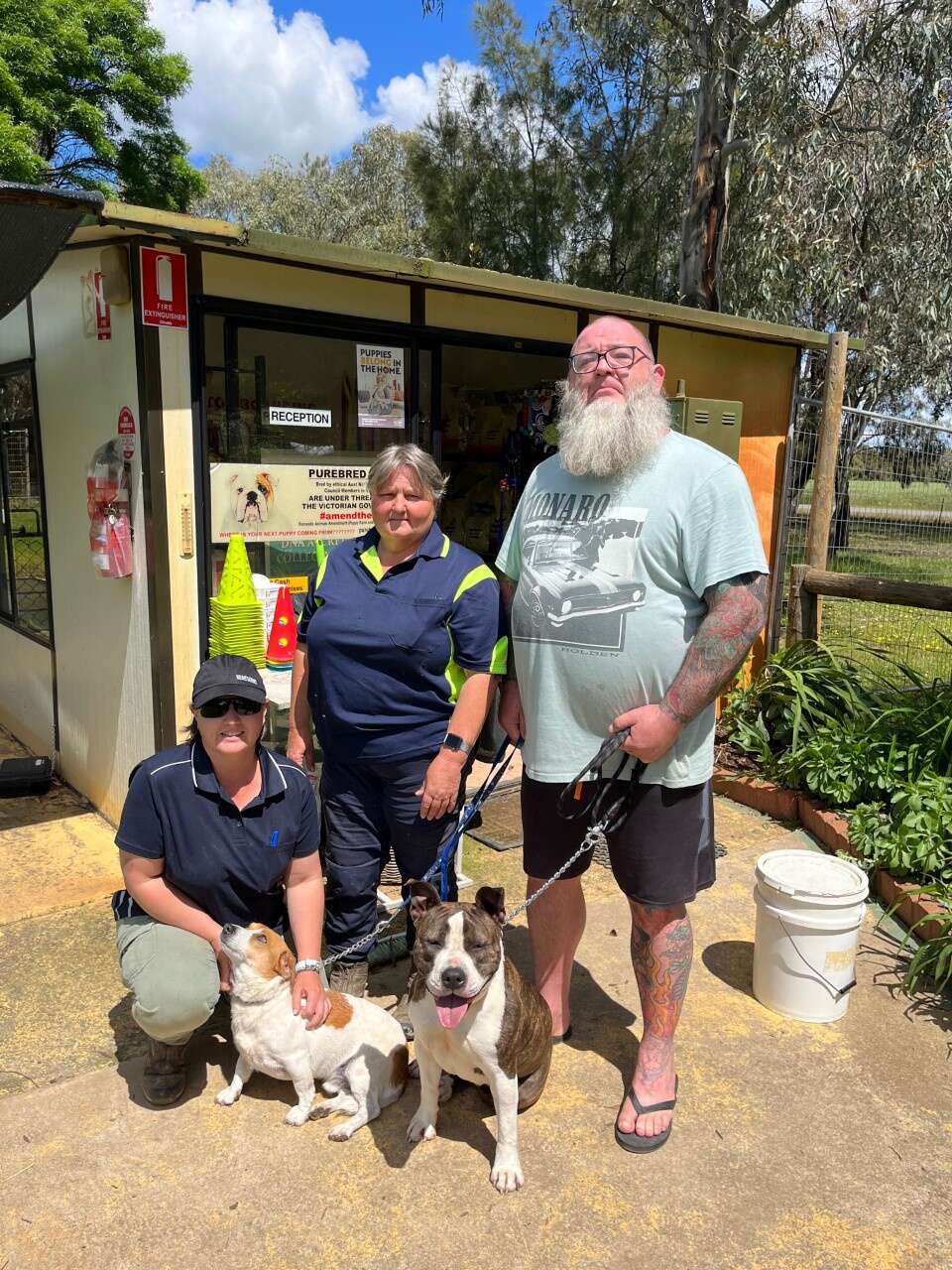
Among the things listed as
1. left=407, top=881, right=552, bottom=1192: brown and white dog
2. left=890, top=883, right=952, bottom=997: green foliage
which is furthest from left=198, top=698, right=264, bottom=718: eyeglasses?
left=890, top=883, right=952, bottom=997: green foliage

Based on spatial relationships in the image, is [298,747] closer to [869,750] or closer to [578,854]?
[578,854]

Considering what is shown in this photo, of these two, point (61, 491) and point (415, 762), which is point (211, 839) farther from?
point (61, 491)

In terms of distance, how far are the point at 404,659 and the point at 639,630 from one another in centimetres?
73

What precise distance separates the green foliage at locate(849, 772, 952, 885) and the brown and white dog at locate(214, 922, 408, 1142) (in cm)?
239

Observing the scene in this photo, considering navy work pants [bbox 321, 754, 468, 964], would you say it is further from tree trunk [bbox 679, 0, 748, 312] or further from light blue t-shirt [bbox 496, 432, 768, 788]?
tree trunk [bbox 679, 0, 748, 312]

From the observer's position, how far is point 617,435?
7.61 ft

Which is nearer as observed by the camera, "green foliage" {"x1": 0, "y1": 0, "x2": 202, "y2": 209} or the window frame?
the window frame

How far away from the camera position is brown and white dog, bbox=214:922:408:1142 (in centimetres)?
249

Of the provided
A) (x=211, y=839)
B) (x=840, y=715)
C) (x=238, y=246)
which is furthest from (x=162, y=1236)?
(x=840, y=715)

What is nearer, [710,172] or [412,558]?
[412,558]

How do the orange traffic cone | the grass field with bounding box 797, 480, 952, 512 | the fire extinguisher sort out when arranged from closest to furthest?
the fire extinguisher → the orange traffic cone → the grass field with bounding box 797, 480, 952, 512

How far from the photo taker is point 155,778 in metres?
2.53

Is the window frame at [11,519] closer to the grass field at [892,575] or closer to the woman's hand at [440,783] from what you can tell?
the woman's hand at [440,783]

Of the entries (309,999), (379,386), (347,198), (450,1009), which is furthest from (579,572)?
(347,198)
